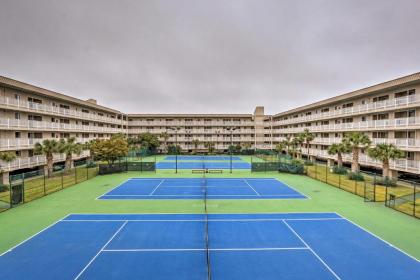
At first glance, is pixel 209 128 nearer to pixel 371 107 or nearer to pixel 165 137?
pixel 165 137

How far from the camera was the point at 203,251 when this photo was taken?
13.4 meters

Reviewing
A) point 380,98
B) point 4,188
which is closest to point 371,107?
point 380,98

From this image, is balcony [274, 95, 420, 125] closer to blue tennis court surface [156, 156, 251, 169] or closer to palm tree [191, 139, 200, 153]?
blue tennis court surface [156, 156, 251, 169]

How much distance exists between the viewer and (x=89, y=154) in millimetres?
53344

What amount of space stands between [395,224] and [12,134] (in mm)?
41672

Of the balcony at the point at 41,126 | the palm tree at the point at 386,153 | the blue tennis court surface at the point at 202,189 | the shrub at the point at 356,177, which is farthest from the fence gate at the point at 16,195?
the palm tree at the point at 386,153

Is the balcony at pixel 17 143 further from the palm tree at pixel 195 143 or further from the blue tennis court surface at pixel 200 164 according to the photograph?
the palm tree at pixel 195 143

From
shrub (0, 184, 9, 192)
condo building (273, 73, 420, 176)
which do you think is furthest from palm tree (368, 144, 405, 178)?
shrub (0, 184, 9, 192)

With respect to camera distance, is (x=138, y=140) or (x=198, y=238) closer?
(x=198, y=238)

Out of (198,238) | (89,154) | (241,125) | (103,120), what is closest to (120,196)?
(198,238)

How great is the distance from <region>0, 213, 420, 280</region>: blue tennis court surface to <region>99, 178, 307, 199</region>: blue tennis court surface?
7039 millimetres

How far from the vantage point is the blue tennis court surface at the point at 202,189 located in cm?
2553

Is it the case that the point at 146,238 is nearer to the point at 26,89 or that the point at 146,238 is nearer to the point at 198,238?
the point at 198,238

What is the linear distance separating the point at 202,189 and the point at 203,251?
15.2m
